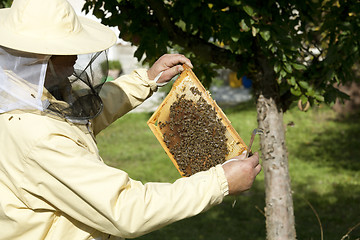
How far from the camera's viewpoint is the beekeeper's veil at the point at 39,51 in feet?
6.69

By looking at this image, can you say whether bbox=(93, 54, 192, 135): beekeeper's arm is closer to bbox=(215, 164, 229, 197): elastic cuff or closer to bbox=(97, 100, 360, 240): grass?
bbox=(215, 164, 229, 197): elastic cuff

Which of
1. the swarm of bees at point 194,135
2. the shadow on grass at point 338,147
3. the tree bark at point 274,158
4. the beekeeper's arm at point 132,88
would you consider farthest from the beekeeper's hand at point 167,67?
the shadow on grass at point 338,147

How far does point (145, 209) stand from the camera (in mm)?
2023

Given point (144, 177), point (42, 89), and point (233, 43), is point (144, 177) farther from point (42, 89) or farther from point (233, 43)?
point (42, 89)

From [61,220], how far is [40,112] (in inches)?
18.2

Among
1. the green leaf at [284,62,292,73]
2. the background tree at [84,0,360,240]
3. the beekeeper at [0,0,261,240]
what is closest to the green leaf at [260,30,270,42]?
the background tree at [84,0,360,240]

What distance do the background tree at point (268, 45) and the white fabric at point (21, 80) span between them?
1.47 metres

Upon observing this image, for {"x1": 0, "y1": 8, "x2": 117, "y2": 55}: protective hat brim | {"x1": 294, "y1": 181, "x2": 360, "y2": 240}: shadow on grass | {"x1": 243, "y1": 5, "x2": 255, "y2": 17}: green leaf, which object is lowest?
{"x1": 294, "y1": 181, "x2": 360, "y2": 240}: shadow on grass

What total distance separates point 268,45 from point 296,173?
4.79 meters

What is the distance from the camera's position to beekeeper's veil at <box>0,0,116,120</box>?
6.69ft

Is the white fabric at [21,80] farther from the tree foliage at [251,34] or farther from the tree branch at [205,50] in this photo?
the tree branch at [205,50]

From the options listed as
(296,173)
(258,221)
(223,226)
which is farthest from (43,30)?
(296,173)

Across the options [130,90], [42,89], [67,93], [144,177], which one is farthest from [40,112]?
[144,177]

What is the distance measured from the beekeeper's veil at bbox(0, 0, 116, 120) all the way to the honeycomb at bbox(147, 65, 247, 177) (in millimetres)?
686
